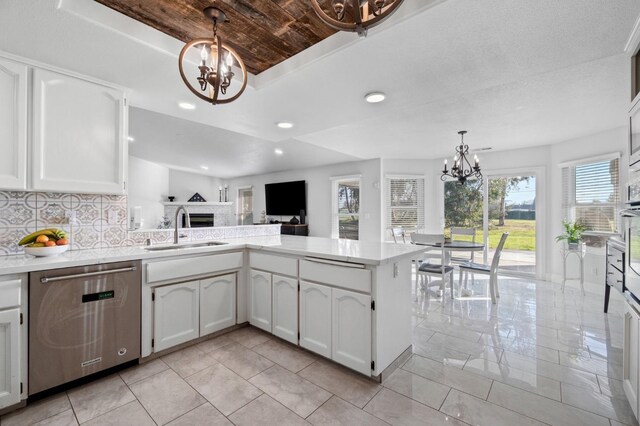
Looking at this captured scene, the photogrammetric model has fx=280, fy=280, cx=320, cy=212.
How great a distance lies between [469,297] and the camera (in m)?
3.94

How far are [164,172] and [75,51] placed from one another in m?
6.90

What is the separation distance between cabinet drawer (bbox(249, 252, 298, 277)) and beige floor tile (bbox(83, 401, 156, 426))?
1.28m

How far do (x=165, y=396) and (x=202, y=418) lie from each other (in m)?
0.37

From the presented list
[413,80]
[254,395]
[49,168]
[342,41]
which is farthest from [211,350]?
[413,80]

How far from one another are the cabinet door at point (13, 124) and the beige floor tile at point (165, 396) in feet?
5.28

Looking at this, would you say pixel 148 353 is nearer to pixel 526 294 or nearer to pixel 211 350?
pixel 211 350

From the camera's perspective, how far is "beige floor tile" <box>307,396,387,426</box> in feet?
5.19

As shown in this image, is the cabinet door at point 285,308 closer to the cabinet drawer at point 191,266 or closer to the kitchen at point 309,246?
the kitchen at point 309,246

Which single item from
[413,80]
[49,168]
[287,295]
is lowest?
[287,295]

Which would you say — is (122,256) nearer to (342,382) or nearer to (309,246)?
(309,246)

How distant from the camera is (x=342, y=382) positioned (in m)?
1.97

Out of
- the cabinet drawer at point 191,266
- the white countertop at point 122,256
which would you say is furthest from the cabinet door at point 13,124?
the cabinet drawer at point 191,266

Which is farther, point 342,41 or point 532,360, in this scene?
point 532,360

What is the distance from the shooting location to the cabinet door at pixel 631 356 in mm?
1503
